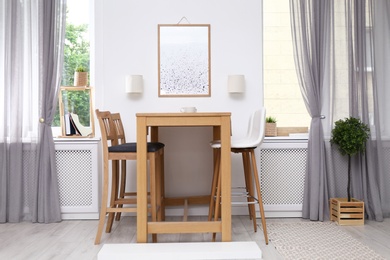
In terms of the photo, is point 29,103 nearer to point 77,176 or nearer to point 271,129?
point 77,176

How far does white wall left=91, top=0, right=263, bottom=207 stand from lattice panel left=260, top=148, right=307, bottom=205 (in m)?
0.32

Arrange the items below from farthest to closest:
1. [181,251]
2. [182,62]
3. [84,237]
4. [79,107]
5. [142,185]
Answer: [79,107]
[182,62]
[84,237]
[142,185]
[181,251]

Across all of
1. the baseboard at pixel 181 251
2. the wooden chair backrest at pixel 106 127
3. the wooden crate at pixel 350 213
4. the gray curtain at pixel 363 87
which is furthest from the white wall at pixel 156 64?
the baseboard at pixel 181 251

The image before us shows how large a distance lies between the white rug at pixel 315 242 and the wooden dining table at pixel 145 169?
17.8 inches

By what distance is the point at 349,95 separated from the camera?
3.84 meters

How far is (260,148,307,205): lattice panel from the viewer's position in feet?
12.6

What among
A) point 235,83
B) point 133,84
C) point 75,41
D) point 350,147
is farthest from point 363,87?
point 75,41

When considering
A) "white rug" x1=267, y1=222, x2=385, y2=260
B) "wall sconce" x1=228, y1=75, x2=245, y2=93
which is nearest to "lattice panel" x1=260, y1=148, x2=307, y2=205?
"white rug" x1=267, y1=222, x2=385, y2=260

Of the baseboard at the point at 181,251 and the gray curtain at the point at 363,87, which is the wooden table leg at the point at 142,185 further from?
the gray curtain at the point at 363,87

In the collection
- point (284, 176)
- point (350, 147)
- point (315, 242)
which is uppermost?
point (350, 147)

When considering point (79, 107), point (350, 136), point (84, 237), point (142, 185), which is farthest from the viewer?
point (79, 107)

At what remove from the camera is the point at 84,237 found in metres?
3.23

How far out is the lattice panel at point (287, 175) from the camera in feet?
12.6

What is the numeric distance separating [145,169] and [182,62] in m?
1.36
